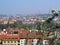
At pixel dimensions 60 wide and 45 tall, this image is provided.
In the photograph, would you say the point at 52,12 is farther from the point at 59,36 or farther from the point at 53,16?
the point at 59,36

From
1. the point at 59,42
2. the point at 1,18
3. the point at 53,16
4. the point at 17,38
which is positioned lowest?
the point at 1,18

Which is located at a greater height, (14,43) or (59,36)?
(59,36)

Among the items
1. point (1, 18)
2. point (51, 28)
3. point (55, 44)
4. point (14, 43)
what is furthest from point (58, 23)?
point (1, 18)

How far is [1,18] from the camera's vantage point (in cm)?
4684

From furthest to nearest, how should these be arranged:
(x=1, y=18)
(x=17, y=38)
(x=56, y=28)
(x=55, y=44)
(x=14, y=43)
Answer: (x=1, y=18) → (x=17, y=38) → (x=14, y=43) → (x=56, y=28) → (x=55, y=44)

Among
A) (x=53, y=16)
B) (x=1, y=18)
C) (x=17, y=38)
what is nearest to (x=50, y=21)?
(x=53, y=16)

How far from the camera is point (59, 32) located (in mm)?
1785

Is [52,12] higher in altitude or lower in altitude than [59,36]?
higher

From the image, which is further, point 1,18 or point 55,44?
point 1,18

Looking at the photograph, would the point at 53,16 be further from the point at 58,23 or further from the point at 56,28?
the point at 58,23

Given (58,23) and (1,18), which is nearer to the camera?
(58,23)

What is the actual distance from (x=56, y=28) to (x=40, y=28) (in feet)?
0.33

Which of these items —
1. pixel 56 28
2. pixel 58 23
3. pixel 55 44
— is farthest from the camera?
pixel 58 23

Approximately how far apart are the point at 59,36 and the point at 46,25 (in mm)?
124
